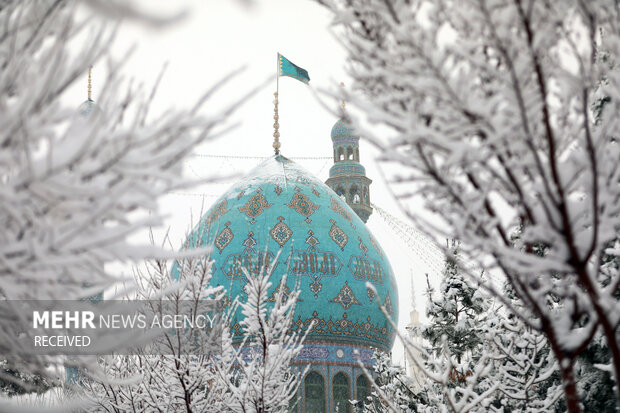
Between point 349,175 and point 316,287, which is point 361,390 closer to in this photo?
point 316,287

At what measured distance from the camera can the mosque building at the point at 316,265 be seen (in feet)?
82.8

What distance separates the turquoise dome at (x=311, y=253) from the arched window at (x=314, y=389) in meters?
1.39

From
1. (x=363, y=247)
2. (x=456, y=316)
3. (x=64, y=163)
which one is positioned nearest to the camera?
(x=64, y=163)

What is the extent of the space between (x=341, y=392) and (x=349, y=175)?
1277cm

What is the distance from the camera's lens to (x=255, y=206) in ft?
90.0

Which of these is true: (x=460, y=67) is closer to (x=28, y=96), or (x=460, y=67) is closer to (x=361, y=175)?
(x=28, y=96)

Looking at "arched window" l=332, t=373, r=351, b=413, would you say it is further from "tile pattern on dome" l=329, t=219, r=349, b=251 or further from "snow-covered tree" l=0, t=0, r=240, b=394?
"snow-covered tree" l=0, t=0, r=240, b=394

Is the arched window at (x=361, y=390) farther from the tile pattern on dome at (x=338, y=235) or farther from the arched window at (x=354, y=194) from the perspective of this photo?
the arched window at (x=354, y=194)

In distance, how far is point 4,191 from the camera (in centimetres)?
263

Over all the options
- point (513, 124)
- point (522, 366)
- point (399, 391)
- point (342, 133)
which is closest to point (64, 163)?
point (513, 124)

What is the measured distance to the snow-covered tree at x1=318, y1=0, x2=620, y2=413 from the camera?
131 inches

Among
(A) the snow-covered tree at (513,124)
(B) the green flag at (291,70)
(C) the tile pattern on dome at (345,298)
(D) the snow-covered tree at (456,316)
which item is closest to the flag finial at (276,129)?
(B) the green flag at (291,70)

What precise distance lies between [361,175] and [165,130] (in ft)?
104

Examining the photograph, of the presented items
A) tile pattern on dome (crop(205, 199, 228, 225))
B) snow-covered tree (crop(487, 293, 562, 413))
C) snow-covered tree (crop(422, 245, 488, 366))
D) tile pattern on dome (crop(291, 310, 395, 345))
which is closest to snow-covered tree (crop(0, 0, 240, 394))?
snow-covered tree (crop(487, 293, 562, 413))
